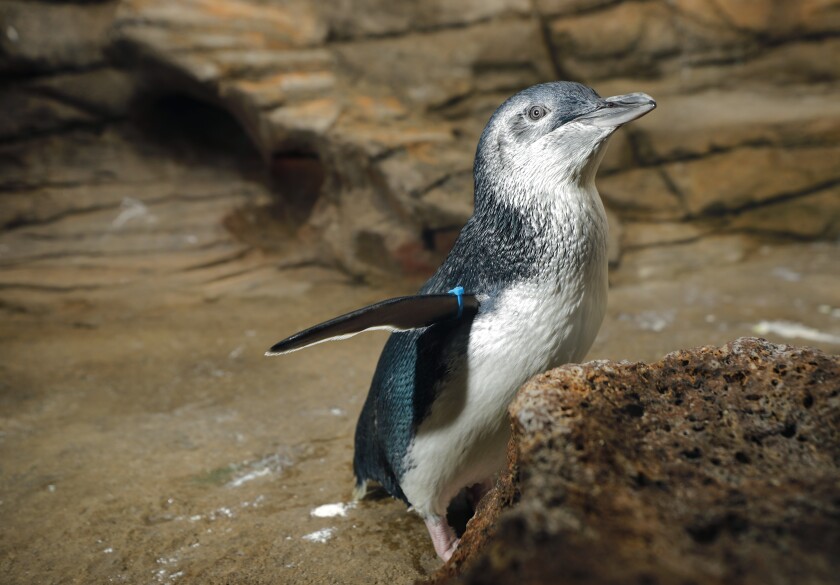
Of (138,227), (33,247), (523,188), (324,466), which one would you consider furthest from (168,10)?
(523,188)

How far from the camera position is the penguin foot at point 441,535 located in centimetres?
210

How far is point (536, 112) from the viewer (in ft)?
6.64

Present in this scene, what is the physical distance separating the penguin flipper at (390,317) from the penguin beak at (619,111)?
→ 0.54 meters

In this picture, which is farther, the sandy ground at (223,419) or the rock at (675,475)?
the sandy ground at (223,419)

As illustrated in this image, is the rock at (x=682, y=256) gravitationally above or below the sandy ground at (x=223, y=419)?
below

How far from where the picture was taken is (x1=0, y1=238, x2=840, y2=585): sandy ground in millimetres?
2172

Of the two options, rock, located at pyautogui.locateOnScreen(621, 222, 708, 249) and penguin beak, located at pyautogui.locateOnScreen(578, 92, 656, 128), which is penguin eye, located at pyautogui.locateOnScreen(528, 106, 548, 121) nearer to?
penguin beak, located at pyautogui.locateOnScreen(578, 92, 656, 128)

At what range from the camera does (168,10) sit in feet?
15.5

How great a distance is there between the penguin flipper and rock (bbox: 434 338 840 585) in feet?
1.42

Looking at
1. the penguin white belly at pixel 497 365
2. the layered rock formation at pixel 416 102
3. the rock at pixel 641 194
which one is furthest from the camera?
the rock at pixel 641 194

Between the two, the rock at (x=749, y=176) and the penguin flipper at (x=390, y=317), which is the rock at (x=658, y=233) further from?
the penguin flipper at (x=390, y=317)

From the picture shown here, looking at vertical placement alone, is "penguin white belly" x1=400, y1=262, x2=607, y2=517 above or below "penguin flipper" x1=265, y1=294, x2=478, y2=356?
below

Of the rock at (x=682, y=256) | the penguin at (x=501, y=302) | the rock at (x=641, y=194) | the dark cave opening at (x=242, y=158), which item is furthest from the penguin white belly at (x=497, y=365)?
the rock at (x=641, y=194)

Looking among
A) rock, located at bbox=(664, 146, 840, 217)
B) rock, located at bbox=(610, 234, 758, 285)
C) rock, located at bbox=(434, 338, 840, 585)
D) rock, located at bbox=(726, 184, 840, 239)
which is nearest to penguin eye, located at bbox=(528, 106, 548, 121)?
rock, located at bbox=(434, 338, 840, 585)
